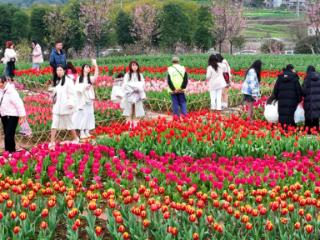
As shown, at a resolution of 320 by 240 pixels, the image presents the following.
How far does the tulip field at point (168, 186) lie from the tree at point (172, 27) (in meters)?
39.6

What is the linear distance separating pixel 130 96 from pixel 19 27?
42.4m

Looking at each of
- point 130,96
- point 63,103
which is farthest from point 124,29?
point 63,103

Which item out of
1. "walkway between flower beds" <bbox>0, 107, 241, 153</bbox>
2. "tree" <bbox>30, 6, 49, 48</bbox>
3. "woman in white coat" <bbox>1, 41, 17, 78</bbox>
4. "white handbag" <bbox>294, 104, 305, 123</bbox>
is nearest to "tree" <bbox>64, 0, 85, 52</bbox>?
"tree" <bbox>30, 6, 49, 48</bbox>

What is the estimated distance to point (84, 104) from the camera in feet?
39.8

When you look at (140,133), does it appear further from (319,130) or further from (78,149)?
(319,130)

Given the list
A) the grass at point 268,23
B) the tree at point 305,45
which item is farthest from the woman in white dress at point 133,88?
the grass at point 268,23

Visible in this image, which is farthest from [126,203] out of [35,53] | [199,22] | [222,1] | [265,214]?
[199,22]

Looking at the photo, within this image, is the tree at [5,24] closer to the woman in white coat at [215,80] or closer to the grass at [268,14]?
the woman in white coat at [215,80]

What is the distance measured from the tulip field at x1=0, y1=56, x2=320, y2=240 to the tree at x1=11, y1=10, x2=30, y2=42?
4131cm

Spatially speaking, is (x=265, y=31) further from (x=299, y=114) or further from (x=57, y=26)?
(x=299, y=114)

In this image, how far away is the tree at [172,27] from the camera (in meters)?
51.5

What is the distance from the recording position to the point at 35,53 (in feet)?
74.4

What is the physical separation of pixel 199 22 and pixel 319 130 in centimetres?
4652

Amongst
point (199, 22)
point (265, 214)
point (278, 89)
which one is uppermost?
point (199, 22)
